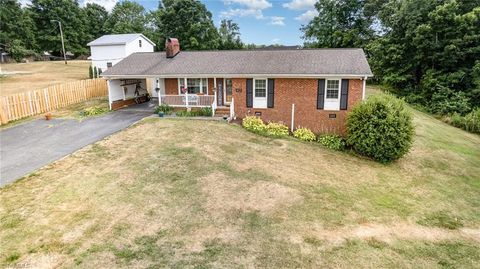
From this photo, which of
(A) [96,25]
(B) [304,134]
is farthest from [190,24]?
(B) [304,134]

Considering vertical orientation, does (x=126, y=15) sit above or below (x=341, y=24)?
above

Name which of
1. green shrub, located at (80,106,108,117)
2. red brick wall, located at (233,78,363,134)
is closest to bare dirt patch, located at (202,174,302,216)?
red brick wall, located at (233,78,363,134)

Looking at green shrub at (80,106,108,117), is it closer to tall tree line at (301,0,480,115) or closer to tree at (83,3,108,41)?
tall tree line at (301,0,480,115)

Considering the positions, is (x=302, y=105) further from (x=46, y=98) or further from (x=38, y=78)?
(x=38, y=78)

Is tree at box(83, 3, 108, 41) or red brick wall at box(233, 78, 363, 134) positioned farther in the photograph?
tree at box(83, 3, 108, 41)

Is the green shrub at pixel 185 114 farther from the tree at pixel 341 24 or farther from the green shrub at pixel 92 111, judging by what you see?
the tree at pixel 341 24

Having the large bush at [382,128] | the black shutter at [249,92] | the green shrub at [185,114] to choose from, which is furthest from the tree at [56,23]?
the large bush at [382,128]
